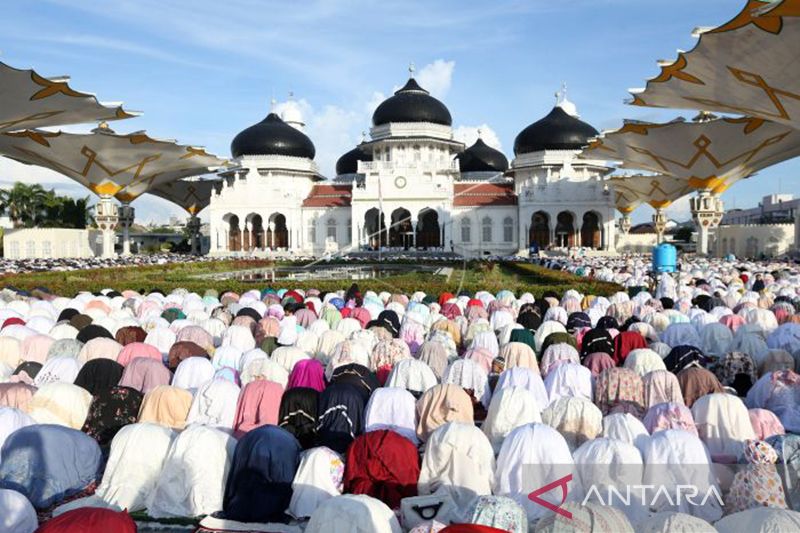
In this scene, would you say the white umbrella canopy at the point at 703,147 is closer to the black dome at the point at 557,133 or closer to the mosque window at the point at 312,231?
the black dome at the point at 557,133

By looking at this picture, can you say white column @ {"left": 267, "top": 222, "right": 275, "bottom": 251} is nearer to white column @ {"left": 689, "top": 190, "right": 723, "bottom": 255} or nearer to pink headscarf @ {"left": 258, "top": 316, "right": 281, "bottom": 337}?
white column @ {"left": 689, "top": 190, "right": 723, "bottom": 255}

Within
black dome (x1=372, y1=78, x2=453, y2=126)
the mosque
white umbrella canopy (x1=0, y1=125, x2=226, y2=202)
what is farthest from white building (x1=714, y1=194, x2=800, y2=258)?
white umbrella canopy (x1=0, y1=125, x2=226, y2=202)

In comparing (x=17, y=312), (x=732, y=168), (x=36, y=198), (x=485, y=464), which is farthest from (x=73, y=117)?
(x=732, y=168)

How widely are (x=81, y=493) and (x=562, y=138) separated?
42.9 m

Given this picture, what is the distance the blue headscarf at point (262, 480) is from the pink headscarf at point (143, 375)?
3058 mm

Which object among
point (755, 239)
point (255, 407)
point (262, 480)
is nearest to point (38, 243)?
point (255, 407)

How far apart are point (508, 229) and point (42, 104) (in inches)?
1166

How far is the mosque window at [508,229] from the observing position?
42938 millimetres

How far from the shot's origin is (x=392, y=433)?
545 cm

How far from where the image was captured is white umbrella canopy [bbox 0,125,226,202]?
108 ft

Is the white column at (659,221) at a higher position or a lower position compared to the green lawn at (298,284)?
higher

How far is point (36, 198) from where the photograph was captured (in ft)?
163

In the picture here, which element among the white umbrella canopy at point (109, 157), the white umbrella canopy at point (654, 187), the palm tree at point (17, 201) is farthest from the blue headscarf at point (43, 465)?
the palm tree at point (17, 201)

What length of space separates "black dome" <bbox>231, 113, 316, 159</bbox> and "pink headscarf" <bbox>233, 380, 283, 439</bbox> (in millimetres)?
42519
